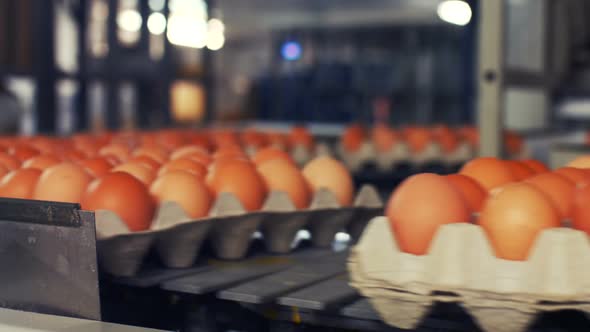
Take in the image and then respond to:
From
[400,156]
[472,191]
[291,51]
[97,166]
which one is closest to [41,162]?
[97,166]

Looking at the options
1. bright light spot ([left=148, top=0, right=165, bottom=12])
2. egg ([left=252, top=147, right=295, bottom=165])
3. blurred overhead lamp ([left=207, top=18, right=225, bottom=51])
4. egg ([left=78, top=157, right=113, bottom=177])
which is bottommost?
egg ([left=252, top=147, right=295, bottom=165])

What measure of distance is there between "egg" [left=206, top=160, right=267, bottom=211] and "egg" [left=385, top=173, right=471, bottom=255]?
41 centimetres

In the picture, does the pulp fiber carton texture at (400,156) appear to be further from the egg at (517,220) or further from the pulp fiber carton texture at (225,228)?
the egg at (517,220)

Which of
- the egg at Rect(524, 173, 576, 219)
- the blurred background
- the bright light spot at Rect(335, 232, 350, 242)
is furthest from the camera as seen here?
the blurred background

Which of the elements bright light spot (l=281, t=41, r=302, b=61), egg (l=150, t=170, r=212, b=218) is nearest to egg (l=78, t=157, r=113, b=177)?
egg (l=150, t=170, r=212, b=218)

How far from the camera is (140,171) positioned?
140cm

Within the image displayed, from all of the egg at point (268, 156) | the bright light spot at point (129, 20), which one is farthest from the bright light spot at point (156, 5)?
the egg at point (268, 156)

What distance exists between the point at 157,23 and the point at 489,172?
363 centimetres

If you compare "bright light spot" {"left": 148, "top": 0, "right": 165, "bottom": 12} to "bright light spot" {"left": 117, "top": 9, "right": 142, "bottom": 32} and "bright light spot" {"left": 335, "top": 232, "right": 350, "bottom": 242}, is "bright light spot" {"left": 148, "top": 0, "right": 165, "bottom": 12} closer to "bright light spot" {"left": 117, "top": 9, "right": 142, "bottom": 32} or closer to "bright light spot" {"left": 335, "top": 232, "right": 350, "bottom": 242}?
"bright light spot" {"left": 117, "top": 9, "right": 142, "bottom": 32}

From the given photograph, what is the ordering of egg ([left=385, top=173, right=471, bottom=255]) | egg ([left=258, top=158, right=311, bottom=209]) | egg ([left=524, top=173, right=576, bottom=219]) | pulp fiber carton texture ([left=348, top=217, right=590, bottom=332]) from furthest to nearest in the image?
egg ([left=258, top=158, right=311, bottom=209]) → egg ([left=524, top=173, right=576, bottom=219]) → egg ([left=385, top=173, right=471, bottom=255]) → pulp fiber carton texture ([left=348, top=217, right=590, bottom=332])

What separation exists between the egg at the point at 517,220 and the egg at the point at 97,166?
735 mm

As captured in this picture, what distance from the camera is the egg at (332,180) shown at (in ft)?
4.99

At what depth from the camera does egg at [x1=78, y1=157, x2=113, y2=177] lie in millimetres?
1395

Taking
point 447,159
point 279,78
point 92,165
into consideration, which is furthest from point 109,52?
point 279,78
